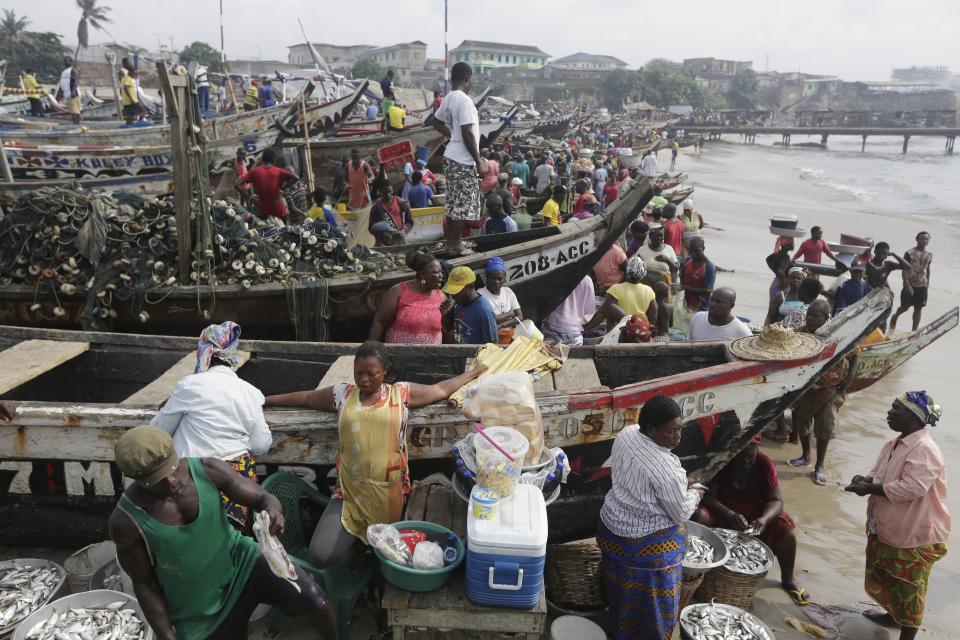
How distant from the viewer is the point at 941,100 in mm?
96062

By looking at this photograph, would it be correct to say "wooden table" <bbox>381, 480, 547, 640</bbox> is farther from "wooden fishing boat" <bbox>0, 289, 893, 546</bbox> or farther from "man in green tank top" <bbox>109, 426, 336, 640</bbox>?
"wooden fishing boat" <bbox>0, 289, 893, 546</bbox>

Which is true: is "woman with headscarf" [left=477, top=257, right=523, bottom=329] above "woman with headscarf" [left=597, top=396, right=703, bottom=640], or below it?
above

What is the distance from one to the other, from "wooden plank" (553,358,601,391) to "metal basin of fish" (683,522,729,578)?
3.48ft

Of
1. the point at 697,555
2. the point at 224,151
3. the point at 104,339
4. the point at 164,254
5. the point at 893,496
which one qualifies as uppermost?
the point at 224,151

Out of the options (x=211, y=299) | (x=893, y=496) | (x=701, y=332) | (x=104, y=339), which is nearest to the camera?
(x=893, y=496)

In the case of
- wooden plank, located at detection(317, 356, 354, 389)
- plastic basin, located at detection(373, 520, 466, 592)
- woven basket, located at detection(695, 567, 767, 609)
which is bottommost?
woven basket, located at detection(695, 567, 767, 609)

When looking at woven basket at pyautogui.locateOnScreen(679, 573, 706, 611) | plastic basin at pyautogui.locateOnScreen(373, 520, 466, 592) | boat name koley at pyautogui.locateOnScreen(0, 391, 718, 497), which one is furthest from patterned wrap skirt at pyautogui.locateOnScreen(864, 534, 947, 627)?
plastic basin at pyautogui.locateOnScreen(373, 520, 466, 592)

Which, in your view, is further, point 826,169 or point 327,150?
point 826,169

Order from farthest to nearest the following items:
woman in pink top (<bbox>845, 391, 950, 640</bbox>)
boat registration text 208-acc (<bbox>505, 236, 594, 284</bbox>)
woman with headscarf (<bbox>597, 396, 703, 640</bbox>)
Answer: boat registration text 208-acc (<bbox>505, 236, 594, 284</bbox>) → woman in pink top (<bbox>845, 391, 950, 640</bbox>) → woman with headscarf (<bbox>597, 396, 703, 640</bbox>)

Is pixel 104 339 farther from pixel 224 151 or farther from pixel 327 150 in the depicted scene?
pixel 327 150

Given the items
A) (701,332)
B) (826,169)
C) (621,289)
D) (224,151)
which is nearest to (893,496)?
(701,332)

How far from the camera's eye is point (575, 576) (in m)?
3.80

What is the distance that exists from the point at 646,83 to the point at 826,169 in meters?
46.3

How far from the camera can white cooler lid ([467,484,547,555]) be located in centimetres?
277
